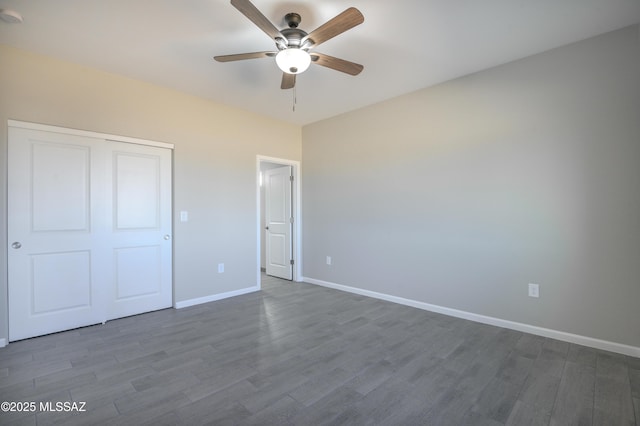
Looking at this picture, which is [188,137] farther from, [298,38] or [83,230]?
[298,38]

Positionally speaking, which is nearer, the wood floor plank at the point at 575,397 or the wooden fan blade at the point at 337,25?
the wood floor plank at the point at 575,397

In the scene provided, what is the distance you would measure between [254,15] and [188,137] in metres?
2.40

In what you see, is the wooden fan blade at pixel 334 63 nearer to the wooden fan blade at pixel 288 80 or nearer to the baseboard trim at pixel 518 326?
the wooden fan blade at pixel 288 80

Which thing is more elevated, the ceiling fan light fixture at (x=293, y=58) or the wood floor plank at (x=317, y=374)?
the ceiling fan light fixture at (x=293, y=58)

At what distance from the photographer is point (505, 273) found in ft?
10.1

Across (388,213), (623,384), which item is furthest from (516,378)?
(388,213)

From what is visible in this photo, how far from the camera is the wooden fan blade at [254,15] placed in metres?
1.77

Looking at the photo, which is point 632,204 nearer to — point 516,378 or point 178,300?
point 516,378

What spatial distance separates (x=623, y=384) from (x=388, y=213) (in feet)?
8.61

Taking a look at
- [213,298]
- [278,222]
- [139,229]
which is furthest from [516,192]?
[139,229]

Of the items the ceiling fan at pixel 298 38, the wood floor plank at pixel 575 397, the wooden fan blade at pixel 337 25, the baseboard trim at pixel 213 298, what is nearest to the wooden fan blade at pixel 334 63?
the ceiling fan at pixel 298 38

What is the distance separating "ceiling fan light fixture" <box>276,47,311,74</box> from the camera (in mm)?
2176

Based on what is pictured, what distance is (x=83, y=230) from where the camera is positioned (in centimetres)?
311

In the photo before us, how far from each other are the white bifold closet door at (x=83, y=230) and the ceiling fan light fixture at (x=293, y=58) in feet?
7.46
